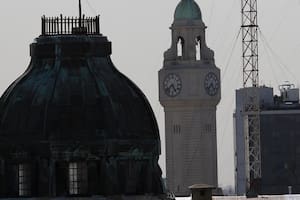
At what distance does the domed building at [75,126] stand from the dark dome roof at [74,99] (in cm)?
3

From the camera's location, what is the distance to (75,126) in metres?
73.9

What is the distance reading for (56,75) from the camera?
245 feet

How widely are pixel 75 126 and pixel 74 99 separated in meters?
0.82

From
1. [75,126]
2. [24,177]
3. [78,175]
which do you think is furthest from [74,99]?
[24,177]

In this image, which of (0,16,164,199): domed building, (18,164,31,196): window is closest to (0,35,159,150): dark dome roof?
(0,16,164,199): domed building

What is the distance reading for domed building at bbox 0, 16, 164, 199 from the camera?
73938mm

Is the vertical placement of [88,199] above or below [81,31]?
below

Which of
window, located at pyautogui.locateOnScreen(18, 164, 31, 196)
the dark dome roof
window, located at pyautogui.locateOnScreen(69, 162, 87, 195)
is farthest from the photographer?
window, located at pyautogui.locateOnScreen(18, 164, 31, 196)

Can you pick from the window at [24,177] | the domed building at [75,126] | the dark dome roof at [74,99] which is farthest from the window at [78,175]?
the window at [24,177]

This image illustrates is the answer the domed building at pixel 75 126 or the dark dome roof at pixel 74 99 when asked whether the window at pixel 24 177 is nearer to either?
the domed building at pixel 75 126

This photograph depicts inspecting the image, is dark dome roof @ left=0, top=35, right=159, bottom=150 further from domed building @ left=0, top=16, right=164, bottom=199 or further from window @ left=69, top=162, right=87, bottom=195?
window @ left=69, top=162, right=87, bottom=195

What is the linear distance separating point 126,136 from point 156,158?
1.33 meters

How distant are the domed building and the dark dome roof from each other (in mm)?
28

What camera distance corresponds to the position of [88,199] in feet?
240
